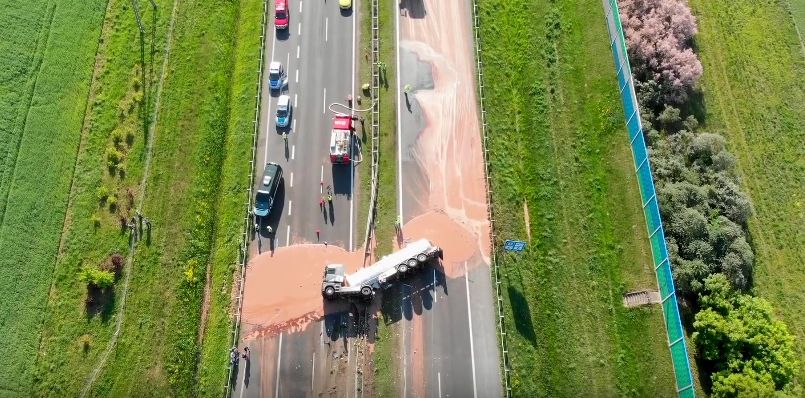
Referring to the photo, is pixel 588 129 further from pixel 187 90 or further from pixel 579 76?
pixel 187 90

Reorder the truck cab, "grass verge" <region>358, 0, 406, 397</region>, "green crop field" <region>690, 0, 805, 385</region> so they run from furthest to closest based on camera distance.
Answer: "green crop field" <region>690, 0, 805, 385</region>
the truck cab
"grass verge" <region>358, 0, 406, 397</region>

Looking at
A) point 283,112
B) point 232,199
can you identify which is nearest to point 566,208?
point 283,112

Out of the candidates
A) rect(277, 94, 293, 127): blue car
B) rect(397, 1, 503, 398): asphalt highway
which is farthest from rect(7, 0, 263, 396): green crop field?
rect(397, 1, 503, 398): asphalt highway

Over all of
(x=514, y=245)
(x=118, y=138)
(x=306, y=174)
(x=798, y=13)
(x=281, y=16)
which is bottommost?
(x=514, y=245)

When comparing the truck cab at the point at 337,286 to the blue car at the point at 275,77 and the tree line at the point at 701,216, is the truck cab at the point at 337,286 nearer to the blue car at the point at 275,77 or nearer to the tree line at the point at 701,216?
the blue car at the point at 275,77

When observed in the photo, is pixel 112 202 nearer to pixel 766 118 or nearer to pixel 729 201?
pixel 729 201

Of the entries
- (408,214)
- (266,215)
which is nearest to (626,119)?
(408,214)

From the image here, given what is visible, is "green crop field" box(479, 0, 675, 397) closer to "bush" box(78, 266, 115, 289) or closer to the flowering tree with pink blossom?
the flowering tree with pink blossom
